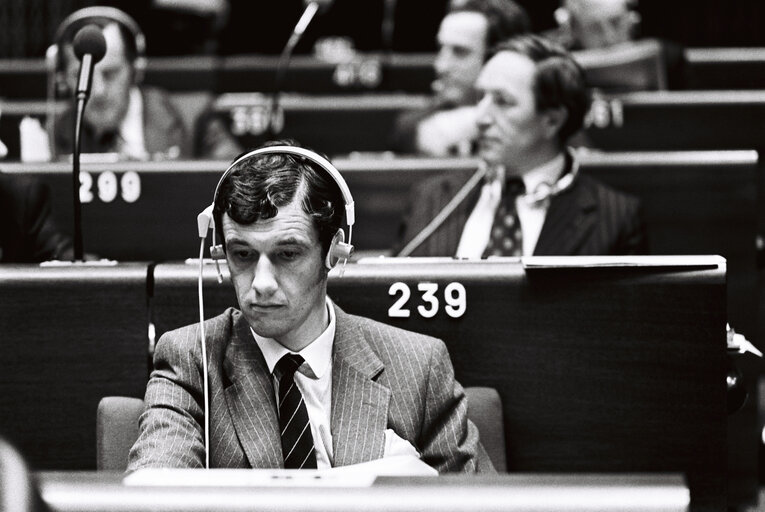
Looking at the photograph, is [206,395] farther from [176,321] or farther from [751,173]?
[751,173]

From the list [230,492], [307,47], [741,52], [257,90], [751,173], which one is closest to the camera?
[230,492]

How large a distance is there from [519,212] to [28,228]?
1397 mm

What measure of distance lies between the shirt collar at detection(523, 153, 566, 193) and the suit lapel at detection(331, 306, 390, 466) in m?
1.50

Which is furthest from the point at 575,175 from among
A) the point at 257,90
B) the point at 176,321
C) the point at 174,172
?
the point at 257,90

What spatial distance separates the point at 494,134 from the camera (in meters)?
3.50

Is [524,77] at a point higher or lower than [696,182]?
higher

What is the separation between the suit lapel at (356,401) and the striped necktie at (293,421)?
1.9 inches

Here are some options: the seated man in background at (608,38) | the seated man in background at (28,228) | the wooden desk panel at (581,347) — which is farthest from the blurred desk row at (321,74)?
the wooden desk panel at (581,347)

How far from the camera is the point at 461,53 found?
477 cm

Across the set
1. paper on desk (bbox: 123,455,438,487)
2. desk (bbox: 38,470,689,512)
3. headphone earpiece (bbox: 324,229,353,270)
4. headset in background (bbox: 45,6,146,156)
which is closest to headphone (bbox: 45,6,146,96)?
headset in background (bbox: 45,6,146,156)

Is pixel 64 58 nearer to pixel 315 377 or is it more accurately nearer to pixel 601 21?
pixel 601 21

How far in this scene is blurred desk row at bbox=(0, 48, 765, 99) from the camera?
5812 mm

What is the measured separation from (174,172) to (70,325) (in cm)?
124

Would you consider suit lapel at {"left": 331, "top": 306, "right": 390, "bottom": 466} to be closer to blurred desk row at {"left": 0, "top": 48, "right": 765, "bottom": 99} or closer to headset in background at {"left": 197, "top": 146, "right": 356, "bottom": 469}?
headset in background at {"left": 197, "top": 146, "right": 356, "bottom": 469}
